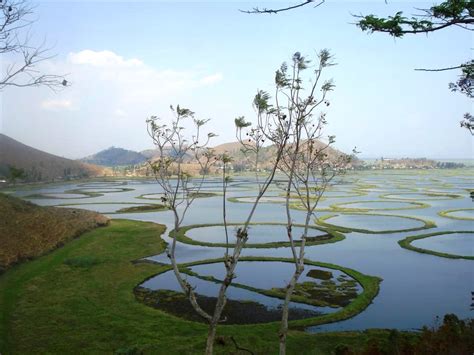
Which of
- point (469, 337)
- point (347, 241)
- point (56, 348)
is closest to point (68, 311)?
point (56, 348)

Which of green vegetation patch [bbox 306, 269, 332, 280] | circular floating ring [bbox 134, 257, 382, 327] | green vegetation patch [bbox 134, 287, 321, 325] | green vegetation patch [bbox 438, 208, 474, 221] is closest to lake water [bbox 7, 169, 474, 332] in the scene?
circular floating ring [bbox 134, 257, 382, 327]

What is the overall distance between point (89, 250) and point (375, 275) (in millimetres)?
25659

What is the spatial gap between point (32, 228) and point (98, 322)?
23.0m

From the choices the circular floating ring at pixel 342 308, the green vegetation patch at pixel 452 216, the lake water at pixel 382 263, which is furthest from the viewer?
the green vegetation patch at pixel 452 216

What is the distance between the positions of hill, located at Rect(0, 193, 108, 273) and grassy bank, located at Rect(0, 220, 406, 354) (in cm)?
183

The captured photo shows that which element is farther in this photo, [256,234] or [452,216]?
[452,216]

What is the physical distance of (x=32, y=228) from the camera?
1590 inches

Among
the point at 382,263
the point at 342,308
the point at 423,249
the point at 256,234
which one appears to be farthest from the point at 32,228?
the point at 423,249

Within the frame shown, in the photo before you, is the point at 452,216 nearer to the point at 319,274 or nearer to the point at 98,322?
the point at 319,274

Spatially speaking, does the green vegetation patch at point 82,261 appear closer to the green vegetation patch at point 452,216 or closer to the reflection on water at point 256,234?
the reflection on water at point 256,234

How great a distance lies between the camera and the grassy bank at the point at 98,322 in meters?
18.9

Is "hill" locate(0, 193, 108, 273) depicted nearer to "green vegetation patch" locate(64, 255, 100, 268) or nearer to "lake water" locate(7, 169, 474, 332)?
"green vegetation patch" locate(64, 255, 100, 268)

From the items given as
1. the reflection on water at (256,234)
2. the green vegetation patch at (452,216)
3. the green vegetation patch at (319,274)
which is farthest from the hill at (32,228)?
the green vegetation patch at (452,216)

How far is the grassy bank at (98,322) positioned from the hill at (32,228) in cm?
183
